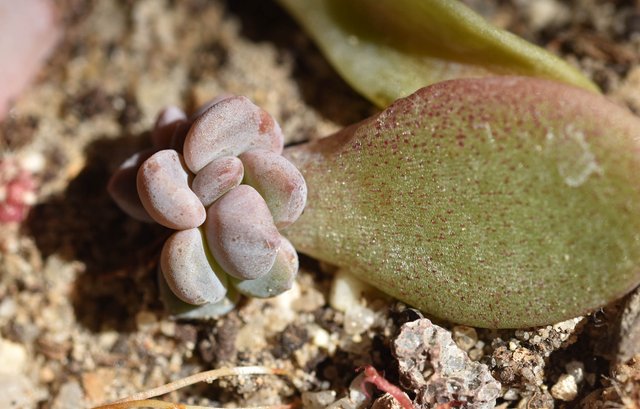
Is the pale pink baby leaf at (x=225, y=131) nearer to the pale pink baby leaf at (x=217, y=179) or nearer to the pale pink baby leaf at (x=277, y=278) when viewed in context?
the pale pink baby leaf at (x=217, y=179)

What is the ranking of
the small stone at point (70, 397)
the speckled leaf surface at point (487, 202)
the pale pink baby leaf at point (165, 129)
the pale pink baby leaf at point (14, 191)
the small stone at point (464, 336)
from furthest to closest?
the pale pink baby leaf at point (14, 191) < the small stone at point (70, 397) < the pale pink baby leaf at point (165, 129) < the small stone at point (464, 336) < the speckled leaf surface at point (487, 202)

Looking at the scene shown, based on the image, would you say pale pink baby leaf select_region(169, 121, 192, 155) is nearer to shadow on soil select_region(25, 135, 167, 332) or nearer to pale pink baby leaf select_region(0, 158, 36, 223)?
shadow on soil select_region(25, 135, 167, 332)

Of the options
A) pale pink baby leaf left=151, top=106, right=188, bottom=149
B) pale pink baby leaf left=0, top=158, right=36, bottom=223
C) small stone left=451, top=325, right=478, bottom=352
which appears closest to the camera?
small stone left=451, top=325, right=478, bottom=352

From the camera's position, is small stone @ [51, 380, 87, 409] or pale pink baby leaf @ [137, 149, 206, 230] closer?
pale pink baby leaf @ [137, 149, 206, 230]

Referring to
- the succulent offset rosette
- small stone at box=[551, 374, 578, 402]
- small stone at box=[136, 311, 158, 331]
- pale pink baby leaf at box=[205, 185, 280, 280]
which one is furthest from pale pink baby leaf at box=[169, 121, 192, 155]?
small stone at box=[551, 374, 578, 402]

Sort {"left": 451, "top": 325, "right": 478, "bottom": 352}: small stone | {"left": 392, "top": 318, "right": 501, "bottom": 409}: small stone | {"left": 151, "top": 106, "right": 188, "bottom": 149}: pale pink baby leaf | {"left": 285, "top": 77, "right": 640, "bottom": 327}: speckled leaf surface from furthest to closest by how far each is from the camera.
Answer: {"left": 151, "top": 106, "right": 188, "bottom": 149}: pale pink baby leaf → {"left": 451, "top": 325, "right": 478, "bottom": 352}: small stone → {"left": 392, "top": 318, "right": 501, "bottom": 409}: small stone → {"left": 285, "top": 77, "right": 640, "bottom": 327}: speckled leaf surface

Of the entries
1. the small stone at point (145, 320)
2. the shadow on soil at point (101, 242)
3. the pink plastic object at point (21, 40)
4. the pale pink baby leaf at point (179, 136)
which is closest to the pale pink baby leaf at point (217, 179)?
the pale pink baby leaf at point (179, 136)

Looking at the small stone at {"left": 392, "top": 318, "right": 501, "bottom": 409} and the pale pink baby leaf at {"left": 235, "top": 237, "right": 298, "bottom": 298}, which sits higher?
the small stone at {"left": 392, "top": 318, "right": 501, "bottom": 409}
